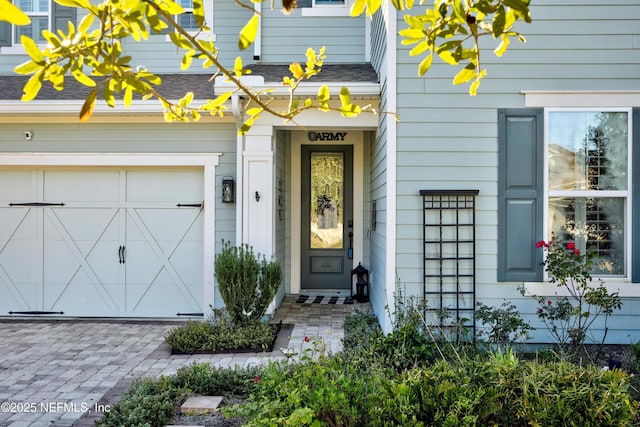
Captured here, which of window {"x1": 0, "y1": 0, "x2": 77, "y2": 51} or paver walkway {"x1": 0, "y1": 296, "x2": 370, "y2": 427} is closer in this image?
paver walkway {"x1": 0, "y1": 296, "x2": 370, "y2": 427}

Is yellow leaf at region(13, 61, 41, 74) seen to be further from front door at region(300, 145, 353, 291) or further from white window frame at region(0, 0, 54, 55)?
front door at region(300, 145, 353, 291)

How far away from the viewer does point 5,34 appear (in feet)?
25.5

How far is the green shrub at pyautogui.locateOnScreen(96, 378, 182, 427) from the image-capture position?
3479mm

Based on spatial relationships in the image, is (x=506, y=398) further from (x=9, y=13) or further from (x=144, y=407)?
(x=9, y=13)

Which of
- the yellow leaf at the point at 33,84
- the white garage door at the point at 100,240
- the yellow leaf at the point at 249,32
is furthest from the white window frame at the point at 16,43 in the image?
the yellow leaf at the point at 249,32

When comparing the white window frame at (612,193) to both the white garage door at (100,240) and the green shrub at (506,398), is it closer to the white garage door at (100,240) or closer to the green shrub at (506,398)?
the green shrub at (506,398)

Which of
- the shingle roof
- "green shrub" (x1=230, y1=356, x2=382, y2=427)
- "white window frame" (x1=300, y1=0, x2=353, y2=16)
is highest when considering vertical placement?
"white window frame" (x1=300, y1=0, x2=353, y2=16)

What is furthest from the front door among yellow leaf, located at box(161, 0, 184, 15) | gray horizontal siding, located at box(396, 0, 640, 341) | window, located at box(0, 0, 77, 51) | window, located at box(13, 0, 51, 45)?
yellow leaf, located at box(161, 0, 184, 15)

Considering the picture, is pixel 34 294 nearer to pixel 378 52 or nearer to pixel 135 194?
pixel 135 194

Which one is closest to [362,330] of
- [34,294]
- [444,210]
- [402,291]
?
[402,291]

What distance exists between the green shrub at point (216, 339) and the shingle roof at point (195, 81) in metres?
2.91

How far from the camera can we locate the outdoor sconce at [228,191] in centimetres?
701

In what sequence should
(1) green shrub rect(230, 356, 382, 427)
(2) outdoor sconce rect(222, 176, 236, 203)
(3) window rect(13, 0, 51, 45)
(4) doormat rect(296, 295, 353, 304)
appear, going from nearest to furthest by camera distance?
(1) green shrub rect(230, 356, 382, 427), (2) outdoor sconce rect(222, 176, 236, 203), (3) window rect(13, 0, 51, 45), (4) doormat rect(296, 295, 353, 304)

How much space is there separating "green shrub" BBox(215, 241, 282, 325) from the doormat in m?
2.02
